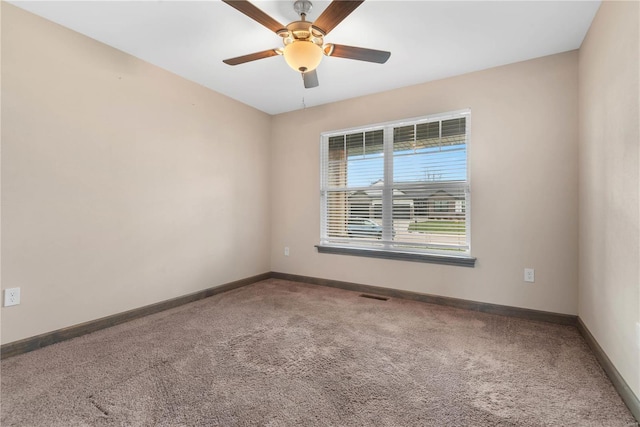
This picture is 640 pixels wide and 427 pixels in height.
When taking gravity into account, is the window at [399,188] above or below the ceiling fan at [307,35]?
below

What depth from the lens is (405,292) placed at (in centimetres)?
331

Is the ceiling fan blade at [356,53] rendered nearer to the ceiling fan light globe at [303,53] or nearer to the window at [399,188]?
the ceiling fan light globe at [303,53]

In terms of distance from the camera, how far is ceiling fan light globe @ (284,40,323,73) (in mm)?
1890

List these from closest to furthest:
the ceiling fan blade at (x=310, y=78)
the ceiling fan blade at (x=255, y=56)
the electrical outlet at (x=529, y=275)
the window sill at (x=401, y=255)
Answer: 1. the ceiling fan blade at (x=255, y=56)
2. the ceiling fan blade at (x=310, y=78)
3. the electrical outlet at (x=529, y=275)
4. the window sill at (x=401, y=255)

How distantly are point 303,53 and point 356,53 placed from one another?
426 millimetres

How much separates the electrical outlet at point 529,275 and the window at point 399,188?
0.52 metres

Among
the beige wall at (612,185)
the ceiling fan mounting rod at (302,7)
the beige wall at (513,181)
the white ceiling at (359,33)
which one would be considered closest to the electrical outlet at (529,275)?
the beige wall at (513,181)

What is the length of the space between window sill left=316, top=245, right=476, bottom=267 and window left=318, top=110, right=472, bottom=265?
0.05 ft

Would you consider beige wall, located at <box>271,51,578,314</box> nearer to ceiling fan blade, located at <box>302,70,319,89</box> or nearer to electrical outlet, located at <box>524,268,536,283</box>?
electrical outlet, located at <box>524,268,536,283</box>

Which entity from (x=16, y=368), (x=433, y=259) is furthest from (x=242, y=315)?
(x=433, y=259)

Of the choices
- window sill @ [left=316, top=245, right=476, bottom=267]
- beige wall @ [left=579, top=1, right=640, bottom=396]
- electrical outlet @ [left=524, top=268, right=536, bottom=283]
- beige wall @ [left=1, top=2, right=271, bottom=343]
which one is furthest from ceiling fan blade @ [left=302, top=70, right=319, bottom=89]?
electrical outlet @ [left=524, top=268, right=536, bottom=283]

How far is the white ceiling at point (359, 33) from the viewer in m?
2.01

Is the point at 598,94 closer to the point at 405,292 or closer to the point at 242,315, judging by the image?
the point at 405,292

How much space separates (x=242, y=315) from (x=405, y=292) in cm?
183
